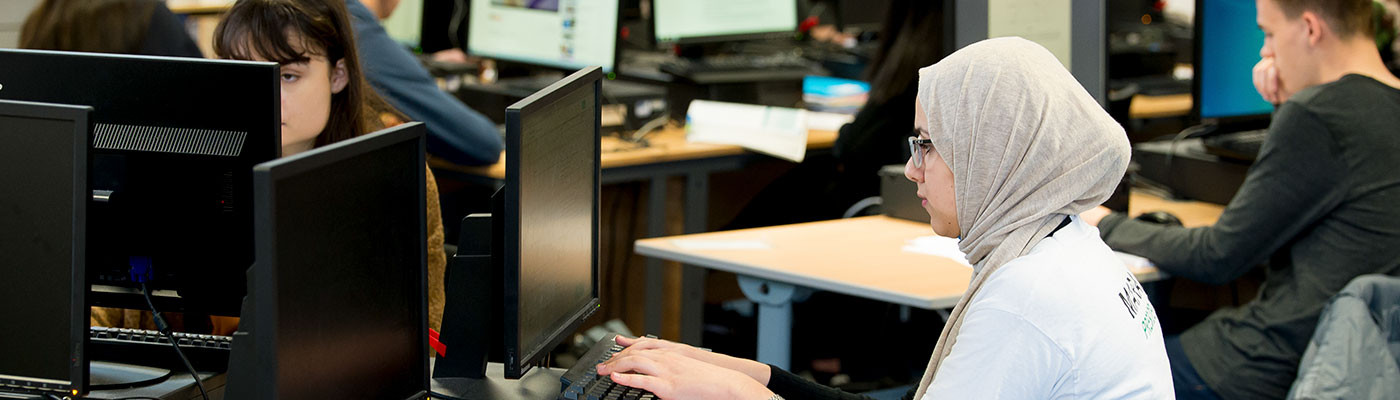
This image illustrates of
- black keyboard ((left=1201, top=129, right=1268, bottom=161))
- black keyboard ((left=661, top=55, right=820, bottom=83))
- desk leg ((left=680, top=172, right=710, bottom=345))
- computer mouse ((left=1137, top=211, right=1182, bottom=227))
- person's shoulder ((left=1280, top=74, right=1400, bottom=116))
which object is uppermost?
black keyboard ((left=661, top=55, right=820, bottom=83))

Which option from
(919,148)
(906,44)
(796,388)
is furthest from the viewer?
(906,44)

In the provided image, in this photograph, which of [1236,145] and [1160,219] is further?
[1236,145]

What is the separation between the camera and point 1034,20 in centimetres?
287

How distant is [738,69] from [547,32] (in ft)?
2.10

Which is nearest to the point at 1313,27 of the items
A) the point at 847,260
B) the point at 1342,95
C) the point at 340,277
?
the point at 1342,95

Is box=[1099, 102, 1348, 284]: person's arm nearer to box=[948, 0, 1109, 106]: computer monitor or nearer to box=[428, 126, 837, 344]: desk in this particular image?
box=[948, 0, 1109, 106]: computer monitor

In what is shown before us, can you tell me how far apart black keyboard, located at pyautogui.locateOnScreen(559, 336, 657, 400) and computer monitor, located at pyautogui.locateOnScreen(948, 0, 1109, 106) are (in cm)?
145

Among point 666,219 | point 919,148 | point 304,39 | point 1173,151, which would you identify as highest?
point 304,39

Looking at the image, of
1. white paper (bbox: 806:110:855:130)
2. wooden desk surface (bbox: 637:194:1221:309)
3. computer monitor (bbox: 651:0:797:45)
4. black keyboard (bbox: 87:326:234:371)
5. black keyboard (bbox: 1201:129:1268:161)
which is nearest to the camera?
black keyboard (bbox: 87:326:234:371)

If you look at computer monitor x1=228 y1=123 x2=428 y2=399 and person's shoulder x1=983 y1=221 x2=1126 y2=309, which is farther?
person's shoulder x1=983 y1=221 x2=1126 y2=309

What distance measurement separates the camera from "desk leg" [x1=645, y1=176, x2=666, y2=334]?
3.81m

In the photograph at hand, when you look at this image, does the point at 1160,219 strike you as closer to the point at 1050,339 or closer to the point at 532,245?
the point at 1050,339

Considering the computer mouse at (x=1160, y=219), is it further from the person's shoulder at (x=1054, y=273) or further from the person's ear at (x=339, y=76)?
the person's ear at (x=339, y=76)

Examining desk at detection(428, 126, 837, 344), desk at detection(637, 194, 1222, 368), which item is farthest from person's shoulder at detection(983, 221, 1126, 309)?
desk at detection(428, 126, 837, 344)
